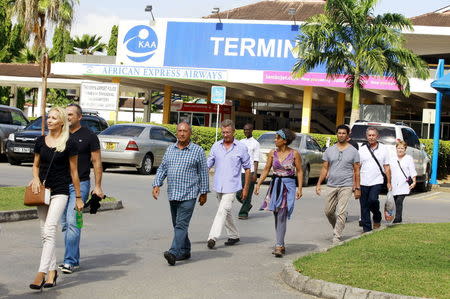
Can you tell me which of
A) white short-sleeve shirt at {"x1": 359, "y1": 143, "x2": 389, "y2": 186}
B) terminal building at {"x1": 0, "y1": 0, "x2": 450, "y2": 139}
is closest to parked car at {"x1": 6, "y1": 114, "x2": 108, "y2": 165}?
white short-sleeve shirt at {"x1": 359, "y1": 143, "x2": 389, "y2": 186}

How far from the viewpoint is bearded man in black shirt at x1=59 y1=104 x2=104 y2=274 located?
881 cm

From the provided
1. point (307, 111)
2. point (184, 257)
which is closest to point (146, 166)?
point (184, 257)

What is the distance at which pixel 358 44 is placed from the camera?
32875mm

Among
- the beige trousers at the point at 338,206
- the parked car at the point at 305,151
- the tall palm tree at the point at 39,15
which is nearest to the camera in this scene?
the beige trousers at the point at 338,206

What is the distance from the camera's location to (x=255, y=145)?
1560cm

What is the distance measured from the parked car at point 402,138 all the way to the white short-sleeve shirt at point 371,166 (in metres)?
8.61

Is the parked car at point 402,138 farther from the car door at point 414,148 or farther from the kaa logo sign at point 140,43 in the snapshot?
the kaa logo sign at point 140,43

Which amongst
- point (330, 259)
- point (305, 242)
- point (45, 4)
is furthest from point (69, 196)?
point (45, 4)

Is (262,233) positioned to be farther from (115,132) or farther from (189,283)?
(115,132)

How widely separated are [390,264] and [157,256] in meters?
2.86

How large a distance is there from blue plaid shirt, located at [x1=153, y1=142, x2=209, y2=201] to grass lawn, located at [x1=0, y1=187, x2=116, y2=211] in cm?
419

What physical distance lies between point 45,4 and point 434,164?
15301 mm

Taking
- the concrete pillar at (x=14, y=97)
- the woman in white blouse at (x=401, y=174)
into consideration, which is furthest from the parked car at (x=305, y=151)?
the concrete pillar at (x=14, y=97)

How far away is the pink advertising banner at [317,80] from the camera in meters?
41.0
